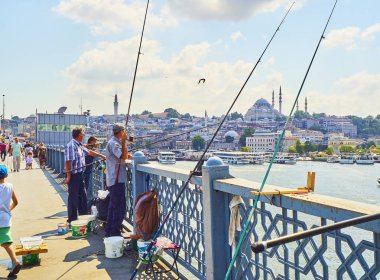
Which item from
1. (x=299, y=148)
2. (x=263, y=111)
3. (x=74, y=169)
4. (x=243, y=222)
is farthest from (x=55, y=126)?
(x=263, y=111)

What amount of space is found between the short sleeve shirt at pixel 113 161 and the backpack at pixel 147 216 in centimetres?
76

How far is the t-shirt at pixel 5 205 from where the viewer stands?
445 centimetres

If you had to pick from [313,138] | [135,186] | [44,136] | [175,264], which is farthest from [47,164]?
[313,138]

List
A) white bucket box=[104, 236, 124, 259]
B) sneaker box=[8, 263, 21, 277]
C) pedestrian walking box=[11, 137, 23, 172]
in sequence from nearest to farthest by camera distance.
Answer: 1. sneaker box=[8, 263, 21, 277]
2. white bucket box=[104, 236, 124, 259]
3. pedestrian walking box=[11, 137, 23, 172]

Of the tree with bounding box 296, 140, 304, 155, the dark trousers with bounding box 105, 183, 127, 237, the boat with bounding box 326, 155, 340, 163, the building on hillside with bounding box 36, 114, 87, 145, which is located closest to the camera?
the dark trousers with bounding box 105, 183, 127, 237

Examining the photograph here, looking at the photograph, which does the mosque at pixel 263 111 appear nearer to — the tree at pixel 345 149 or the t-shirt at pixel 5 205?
the tree at pixel 345 149

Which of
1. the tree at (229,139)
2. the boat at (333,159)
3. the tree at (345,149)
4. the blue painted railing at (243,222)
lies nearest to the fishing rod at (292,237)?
the blue painted railing at (243,222)

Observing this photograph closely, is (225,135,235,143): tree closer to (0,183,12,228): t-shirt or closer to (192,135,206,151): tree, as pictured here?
(192,135,206,151): tree

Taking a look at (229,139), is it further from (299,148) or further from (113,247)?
(113,247)

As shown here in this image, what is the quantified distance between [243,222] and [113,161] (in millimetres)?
2785

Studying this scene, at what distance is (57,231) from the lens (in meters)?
6.45

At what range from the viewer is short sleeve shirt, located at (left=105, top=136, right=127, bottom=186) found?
5348 mm

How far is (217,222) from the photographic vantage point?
346 centimetres

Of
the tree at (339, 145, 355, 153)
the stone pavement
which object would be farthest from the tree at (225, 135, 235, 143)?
the stone pavement
